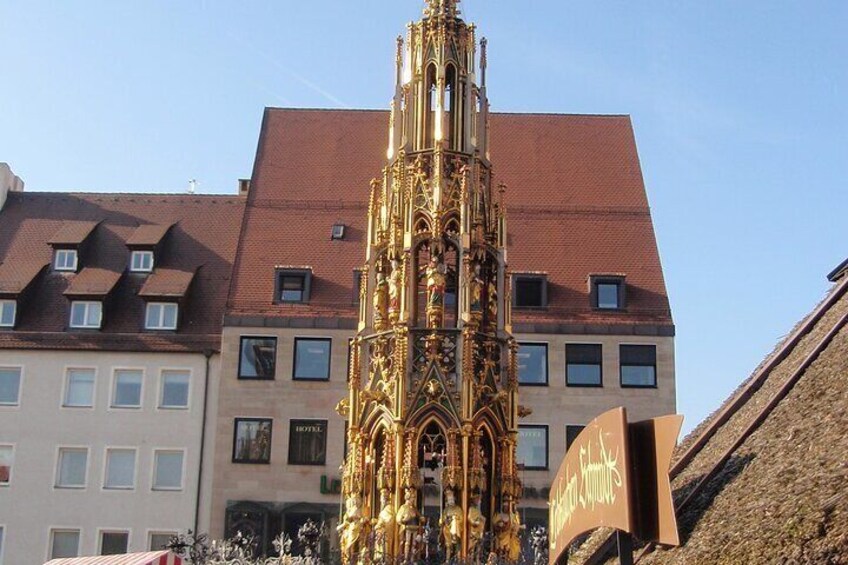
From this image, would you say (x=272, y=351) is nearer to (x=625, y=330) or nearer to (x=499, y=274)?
(x=625, y=330)

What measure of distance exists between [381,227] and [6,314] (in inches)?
891

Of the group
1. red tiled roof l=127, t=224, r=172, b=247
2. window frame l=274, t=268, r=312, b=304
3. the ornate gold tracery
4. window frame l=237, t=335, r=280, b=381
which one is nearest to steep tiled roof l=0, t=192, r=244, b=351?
red tiled roof l=127, t=224, r=172, b=247

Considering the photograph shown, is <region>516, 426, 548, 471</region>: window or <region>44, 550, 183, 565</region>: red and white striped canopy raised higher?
<region>516, 426, 548, 471</region>: window

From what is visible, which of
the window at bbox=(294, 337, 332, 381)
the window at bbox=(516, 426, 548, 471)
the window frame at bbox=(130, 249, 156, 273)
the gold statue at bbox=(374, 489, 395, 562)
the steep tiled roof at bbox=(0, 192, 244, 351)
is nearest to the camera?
the gold statue at bbox=(374, 489, 395, 562)

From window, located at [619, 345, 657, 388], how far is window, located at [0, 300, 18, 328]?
54.1 ft

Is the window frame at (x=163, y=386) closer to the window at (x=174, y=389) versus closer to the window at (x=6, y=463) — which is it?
the window at (x=174, y=389)

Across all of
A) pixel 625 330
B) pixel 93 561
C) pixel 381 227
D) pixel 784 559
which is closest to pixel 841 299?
pixel 784 559

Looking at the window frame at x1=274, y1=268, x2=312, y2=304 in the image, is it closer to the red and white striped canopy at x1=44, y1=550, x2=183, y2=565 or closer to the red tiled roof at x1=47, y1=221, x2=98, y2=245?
the red tiled roof at x1=47, y1=221, x2=98, y2=245

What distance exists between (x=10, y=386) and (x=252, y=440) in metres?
7.07

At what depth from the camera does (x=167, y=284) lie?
37.2 m

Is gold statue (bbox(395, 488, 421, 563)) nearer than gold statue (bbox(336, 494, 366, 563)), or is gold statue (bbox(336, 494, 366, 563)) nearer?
gold statue (bbox(395, 488, 421, 563))

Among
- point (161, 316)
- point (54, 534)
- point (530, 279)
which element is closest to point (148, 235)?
point (161, 316)

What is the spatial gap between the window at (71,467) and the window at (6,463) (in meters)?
1.31

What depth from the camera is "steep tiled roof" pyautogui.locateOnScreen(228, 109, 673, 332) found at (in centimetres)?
3556
